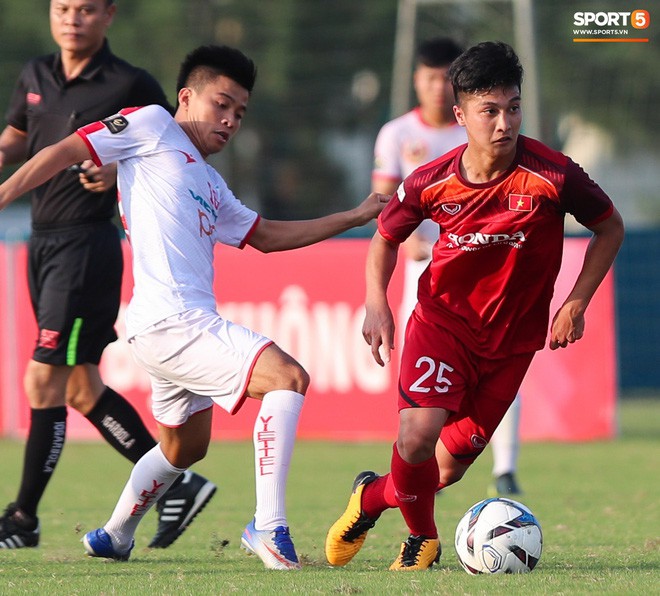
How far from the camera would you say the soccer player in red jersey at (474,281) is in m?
5.23

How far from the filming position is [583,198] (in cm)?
528

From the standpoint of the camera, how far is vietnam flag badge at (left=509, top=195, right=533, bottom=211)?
5.29m

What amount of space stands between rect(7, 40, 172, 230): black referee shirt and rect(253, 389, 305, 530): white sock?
1.74m

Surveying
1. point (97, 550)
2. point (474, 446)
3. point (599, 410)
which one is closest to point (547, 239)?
point (474, 446)

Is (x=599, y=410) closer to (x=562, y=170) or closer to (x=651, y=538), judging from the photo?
(x=651, y=538)

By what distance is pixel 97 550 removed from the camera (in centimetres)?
548

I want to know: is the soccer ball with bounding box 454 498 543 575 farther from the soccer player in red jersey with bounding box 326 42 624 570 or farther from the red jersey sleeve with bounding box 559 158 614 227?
the red jersey sleeve with bounding box 559 158 614 227

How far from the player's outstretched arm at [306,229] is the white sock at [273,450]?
875 mm

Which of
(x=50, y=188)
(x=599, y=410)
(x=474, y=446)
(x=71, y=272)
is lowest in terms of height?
(x=599, y=410)

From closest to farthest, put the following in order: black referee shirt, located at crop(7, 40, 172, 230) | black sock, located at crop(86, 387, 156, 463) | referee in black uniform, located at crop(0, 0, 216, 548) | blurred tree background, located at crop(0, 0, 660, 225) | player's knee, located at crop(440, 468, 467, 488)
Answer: player's knee, located at crop(440, 468, 467, 488) < referee in black uniform, located at crop(0, 0, 216, 548) < black referee shirt, located at crop(7, 40, 172, 230) < black sock, located at crop(86, 387, 156, 463) < blurred tree background, located at crop(0, 0, 660, 225)

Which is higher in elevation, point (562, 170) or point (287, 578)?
point (562, 170)

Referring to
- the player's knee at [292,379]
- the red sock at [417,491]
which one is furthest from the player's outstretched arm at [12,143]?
the red sock at [417,491]

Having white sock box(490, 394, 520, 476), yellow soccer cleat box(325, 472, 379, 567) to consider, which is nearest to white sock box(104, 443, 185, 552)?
yellow soccer cleat box(325, 472, 379, 567)

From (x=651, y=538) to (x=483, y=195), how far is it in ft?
6.32
